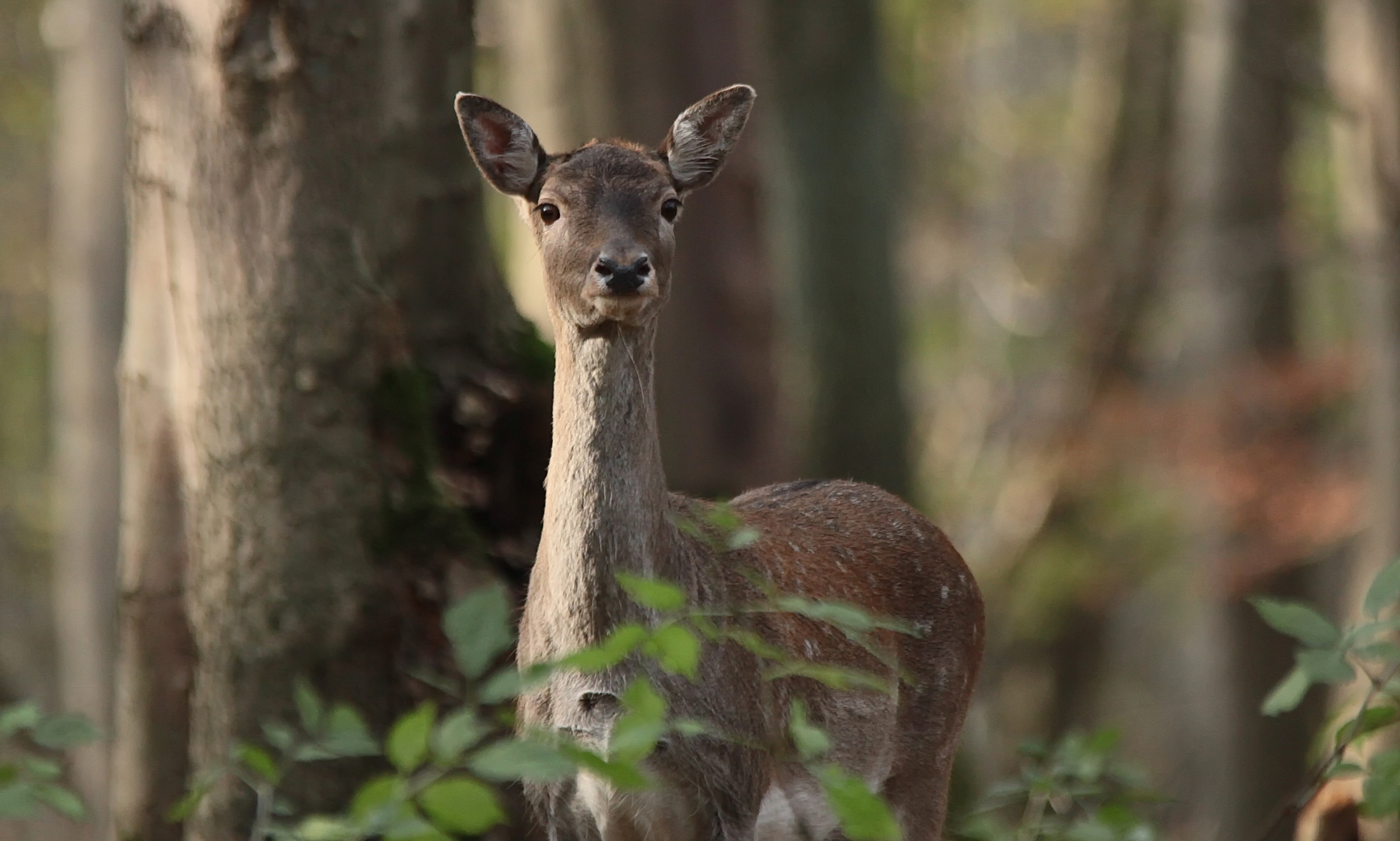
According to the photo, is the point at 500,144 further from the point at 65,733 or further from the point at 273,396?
the point at 65,733

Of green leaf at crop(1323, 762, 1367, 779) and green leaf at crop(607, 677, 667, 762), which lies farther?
green leaf at crop(1323, 762, 1367, 779)

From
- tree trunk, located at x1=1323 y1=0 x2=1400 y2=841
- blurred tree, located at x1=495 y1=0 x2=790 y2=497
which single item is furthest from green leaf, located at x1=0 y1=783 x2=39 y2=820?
tree trunk, located at x1=1323 y1=0 x2=1400 y2=841

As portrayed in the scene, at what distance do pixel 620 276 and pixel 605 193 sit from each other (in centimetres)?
37

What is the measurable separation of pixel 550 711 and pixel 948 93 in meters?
25.2

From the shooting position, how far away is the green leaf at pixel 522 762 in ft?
9.11

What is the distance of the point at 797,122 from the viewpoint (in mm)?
13539

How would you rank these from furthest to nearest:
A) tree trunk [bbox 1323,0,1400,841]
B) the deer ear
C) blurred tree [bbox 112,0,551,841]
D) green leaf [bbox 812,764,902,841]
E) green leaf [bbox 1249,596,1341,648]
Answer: tree trunk [bbox 1323,0,1400,841]
blurred tree [bbox 112,0,551,841]
the deer ear
green leaf [bbox 1249,596,1341,648]
green leaf [bbox 812,764,902,841]

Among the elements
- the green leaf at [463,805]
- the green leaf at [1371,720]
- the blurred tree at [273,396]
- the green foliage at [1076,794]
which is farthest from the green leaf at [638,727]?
the blurred tree at [273,396]

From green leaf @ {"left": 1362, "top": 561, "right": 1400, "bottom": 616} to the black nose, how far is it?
1994mm

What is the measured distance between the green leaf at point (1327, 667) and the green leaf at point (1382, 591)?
0.14 metres

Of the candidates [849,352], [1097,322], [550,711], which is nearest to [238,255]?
[550,711]

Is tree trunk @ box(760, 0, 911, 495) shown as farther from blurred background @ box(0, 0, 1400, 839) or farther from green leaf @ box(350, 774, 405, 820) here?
green leaf @ box(350, 774, 405, 820)

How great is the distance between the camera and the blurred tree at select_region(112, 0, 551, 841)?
5441mm

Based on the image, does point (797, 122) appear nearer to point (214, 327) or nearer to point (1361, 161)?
point (1361, 161)
